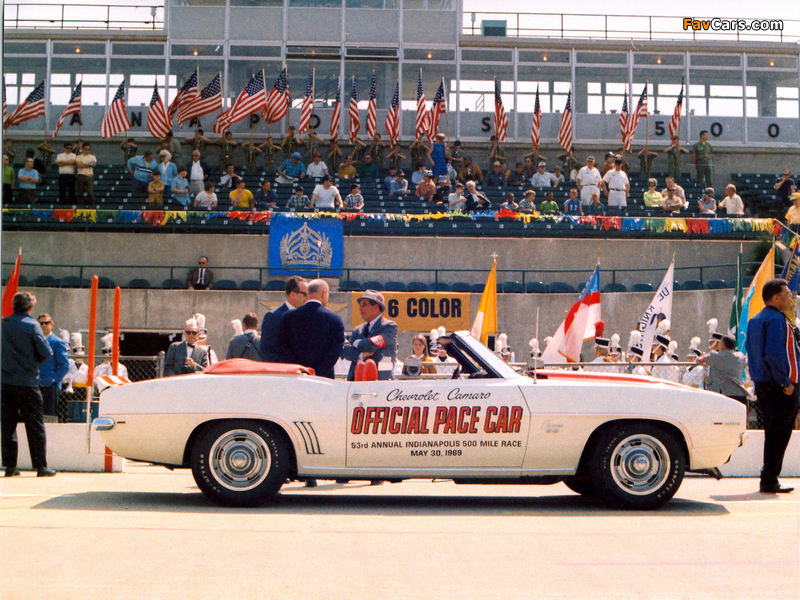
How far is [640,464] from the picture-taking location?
23.8 feet

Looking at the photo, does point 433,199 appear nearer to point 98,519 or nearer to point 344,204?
point 344,204

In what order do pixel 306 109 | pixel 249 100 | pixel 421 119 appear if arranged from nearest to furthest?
pixel 249 100 → pixel 421 119 → pixel 306 109

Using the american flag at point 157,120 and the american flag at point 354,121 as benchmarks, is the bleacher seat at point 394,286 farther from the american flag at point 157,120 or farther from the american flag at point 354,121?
the american flag at point 157,120

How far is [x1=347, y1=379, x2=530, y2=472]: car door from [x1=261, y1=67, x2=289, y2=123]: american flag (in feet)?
74.7

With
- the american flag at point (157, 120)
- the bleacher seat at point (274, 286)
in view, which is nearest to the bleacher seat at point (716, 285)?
the bleacher seat at point (274, 286)

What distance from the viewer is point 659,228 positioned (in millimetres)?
24188

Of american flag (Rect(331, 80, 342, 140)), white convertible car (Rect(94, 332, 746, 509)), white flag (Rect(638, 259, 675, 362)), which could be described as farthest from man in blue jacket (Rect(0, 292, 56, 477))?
american flag (Rect(331, 80, 342, 140))

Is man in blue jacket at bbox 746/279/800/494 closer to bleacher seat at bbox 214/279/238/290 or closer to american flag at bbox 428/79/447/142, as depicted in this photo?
bleacher seat at bbox 214/279/238/290

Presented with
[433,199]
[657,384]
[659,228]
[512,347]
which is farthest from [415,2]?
[657,384]

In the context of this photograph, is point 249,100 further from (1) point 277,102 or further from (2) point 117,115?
(2) point 117,115

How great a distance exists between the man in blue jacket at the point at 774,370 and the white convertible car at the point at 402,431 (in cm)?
119

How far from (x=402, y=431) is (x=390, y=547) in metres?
1.61

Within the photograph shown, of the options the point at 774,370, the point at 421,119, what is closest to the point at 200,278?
the point at 421,119

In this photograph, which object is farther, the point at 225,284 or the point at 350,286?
the point at 225,284
